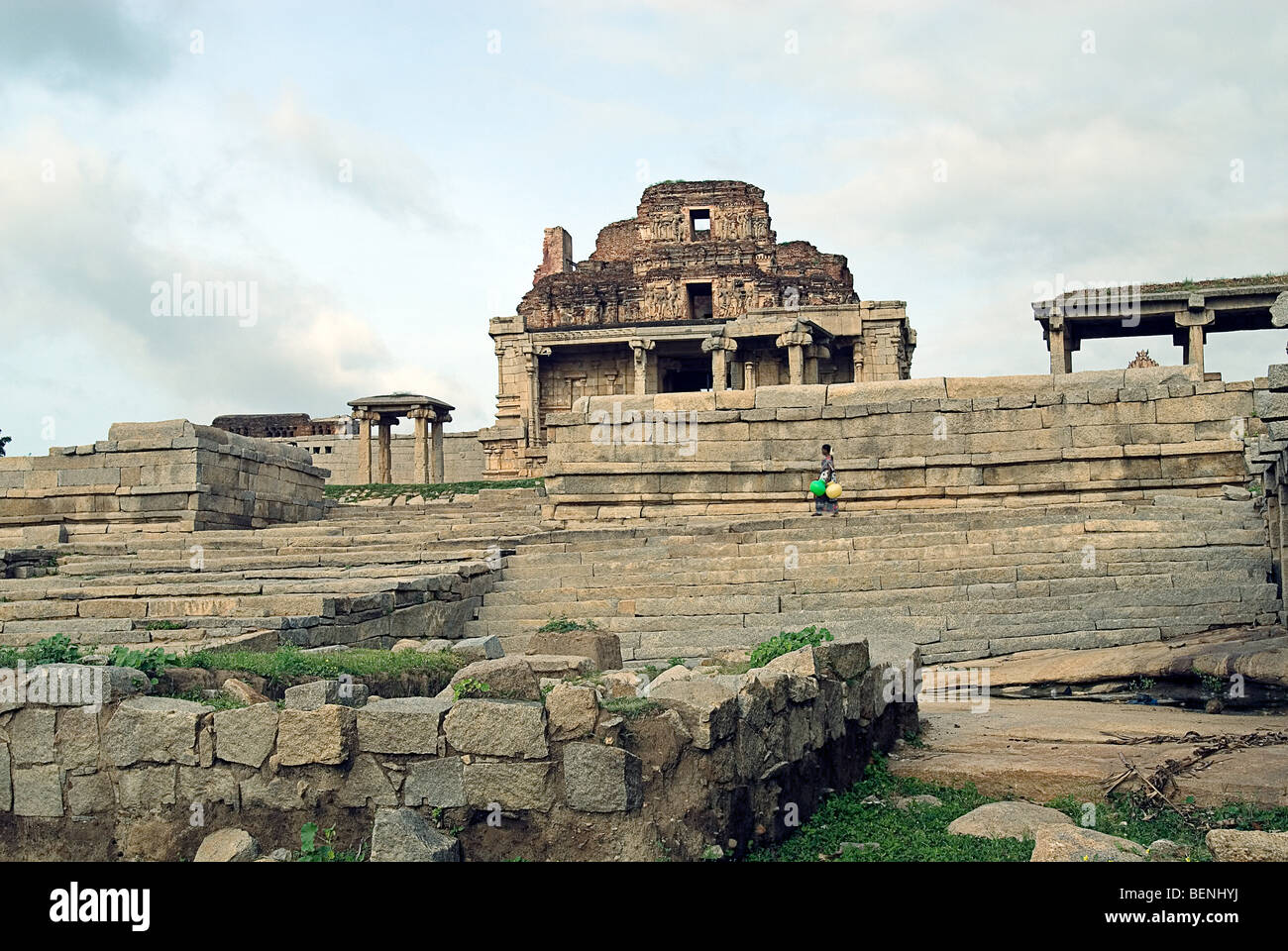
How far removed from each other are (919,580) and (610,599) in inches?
129

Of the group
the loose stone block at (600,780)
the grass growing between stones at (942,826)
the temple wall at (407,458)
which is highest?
the temple wall at (407,458)

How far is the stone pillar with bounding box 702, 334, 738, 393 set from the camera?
32.7 m

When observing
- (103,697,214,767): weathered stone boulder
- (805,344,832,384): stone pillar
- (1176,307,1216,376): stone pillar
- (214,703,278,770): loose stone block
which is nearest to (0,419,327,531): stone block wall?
(103,697,214,767): weathered stone boulder

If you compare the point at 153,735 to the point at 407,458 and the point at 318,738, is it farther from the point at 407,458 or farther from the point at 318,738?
the point at 407,458

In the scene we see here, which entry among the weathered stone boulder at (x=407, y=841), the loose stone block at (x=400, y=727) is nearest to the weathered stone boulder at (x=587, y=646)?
the loose stone block at (x=400, y=727)

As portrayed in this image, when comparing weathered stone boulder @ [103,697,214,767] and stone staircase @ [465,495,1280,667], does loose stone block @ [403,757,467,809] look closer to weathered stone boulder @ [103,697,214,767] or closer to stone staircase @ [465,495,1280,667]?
weathered stone boulder @ [103,697,214,767]

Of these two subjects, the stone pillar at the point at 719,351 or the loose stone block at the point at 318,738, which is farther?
the stone pillar at the point at 719,351

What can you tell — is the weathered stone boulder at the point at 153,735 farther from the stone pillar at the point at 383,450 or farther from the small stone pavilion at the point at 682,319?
the stone pillar at the point at 383,450

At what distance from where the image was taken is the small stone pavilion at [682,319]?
34.4m

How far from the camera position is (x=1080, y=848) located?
491cm

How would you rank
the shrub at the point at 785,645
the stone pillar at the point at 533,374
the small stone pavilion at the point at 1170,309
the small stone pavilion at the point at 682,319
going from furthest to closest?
the stone pillar at the point at 533,374 < the small stone pavilion at the point at 682,319 < the small stone pavilion at the point at 1170,309 < the shrub at the point at 785,645
